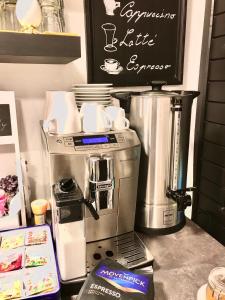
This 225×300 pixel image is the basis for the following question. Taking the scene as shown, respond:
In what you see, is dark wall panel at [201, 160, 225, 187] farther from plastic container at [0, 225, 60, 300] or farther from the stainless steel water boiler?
plastic container at [0, 225, 60, 300]

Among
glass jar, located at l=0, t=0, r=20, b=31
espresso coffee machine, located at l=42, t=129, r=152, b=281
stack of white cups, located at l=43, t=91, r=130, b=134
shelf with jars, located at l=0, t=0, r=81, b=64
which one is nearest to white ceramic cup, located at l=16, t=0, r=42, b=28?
shelf with jars, located at l=0, t=0, r=81, b=64

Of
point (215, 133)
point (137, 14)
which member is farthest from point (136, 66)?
point (215, 133)

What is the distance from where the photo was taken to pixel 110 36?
1.05m

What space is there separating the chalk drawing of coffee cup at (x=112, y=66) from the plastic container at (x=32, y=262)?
661mm

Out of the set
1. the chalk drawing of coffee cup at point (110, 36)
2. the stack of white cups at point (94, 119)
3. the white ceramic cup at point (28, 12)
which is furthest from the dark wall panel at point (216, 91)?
the white ceramic cup at point (28, 12)

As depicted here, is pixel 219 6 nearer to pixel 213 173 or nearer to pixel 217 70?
pixel 217 70

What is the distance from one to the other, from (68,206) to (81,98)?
46 cm

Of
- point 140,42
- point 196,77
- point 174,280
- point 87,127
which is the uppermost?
point 140,42

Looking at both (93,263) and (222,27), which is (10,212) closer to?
(93,263)

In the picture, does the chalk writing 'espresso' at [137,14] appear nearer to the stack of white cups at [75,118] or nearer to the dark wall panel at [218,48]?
the dark wall panel at [218,48]

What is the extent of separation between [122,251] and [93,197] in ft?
0.66

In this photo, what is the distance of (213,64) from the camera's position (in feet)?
3.94

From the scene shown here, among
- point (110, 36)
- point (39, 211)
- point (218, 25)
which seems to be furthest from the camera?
point (218, 25)

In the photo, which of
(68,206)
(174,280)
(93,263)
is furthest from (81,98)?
(174,280)
